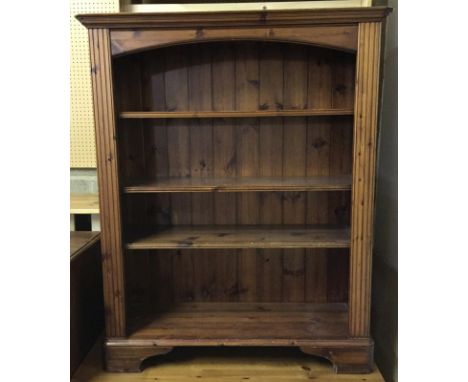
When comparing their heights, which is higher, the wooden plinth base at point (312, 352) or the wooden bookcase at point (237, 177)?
the wooden bookcase at point (237, 177)

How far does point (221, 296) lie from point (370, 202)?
1.03 m

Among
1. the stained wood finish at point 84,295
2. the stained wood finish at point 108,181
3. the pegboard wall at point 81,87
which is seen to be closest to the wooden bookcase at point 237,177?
the stained wood finish at point 108,181

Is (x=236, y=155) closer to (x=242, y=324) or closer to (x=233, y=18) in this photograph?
(x=233, y=18)

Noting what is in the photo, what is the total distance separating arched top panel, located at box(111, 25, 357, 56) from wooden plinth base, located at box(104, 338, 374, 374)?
52.2 inches

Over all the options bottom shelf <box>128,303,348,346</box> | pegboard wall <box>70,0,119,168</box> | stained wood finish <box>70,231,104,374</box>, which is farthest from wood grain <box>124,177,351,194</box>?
bottom shelf <box>128,303,348,346</box>

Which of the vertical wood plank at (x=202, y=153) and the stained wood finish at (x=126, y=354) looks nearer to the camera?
the stained wood finish at (x=126, y=354)

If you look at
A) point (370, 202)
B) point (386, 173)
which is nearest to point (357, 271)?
point (370, 202)

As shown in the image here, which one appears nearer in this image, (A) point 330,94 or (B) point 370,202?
(B) point 370,202

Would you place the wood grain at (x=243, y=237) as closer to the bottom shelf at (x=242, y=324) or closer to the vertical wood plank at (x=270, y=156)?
the vertical wood plank at (x=270, y=156)

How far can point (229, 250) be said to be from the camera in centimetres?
248

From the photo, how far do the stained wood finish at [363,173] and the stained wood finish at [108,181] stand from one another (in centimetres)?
107

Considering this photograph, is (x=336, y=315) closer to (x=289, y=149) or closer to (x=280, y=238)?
(x=280, y=238)

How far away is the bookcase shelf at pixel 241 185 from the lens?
80.3 inches

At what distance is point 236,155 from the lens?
7.86 ft
